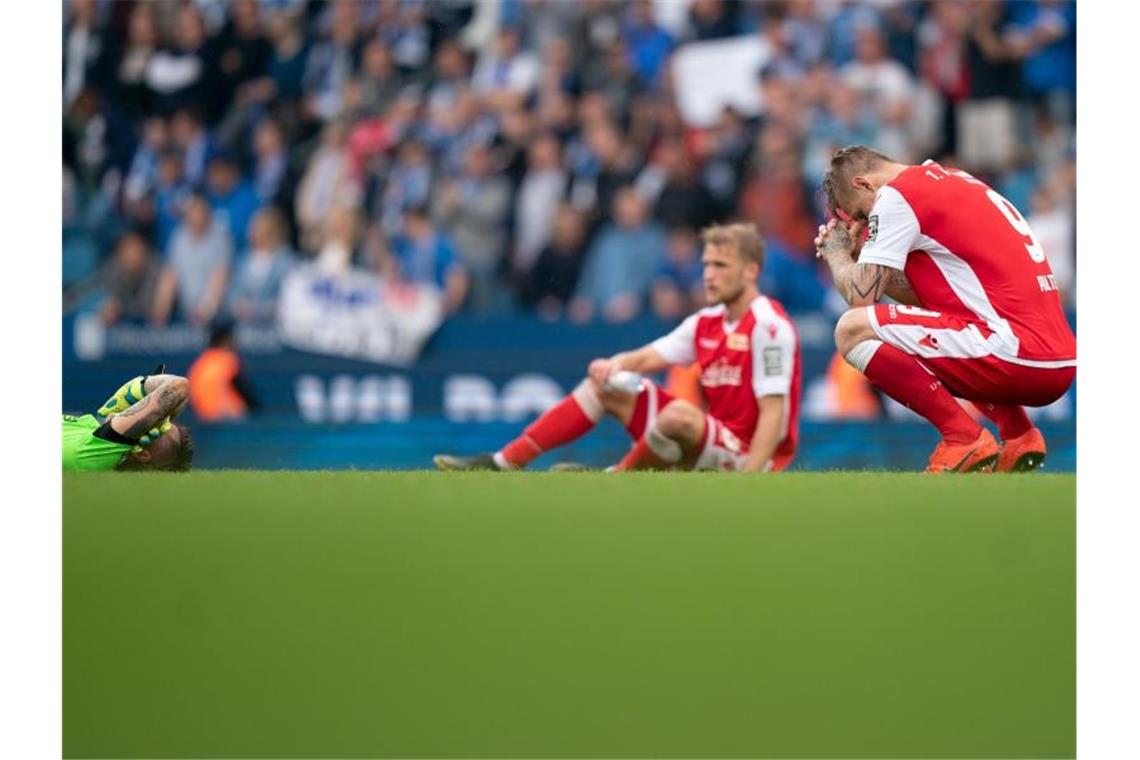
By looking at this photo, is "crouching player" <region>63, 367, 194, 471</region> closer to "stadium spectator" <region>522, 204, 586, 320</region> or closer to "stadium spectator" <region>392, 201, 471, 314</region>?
"stadium spectator" <region>522, 204, 586, 320</region>

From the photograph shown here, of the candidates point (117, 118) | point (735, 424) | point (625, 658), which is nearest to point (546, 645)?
point (625, 658)

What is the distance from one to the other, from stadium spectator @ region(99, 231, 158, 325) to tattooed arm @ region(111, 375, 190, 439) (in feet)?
22.7

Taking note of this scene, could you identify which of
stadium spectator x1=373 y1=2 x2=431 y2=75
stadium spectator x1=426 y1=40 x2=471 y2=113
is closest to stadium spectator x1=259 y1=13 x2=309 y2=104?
stadium spectator x1=373 y1=2 x2=431 y2=75

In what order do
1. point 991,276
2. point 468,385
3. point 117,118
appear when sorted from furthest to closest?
point 117,118 → point 468,385 → point 991,276

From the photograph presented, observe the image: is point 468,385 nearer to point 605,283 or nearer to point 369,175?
point 605,283

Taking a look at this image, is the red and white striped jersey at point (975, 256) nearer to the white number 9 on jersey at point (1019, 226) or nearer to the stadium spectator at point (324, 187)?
the white number 9 on jersey at point (1019, 226)

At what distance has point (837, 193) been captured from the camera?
630 centimetres

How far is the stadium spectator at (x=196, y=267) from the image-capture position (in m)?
13.2

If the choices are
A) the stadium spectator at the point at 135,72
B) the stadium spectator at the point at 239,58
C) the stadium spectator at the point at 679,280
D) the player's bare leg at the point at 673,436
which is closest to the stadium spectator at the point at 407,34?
the stadium spectator at the point at 239,58

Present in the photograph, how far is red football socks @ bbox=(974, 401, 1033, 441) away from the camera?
6.49 meters

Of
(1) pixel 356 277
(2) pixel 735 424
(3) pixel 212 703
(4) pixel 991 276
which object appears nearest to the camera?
(3) pixel 212 703

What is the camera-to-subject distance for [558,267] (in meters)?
12.6

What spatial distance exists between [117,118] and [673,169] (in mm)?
4956

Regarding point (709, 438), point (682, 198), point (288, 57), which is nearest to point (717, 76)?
point (682, 198)
